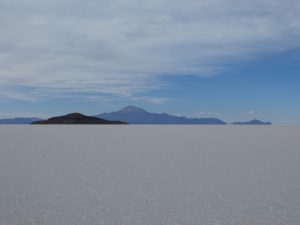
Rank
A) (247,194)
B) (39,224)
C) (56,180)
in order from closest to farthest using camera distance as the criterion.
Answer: (39,224)
(247,194)
(56,180)

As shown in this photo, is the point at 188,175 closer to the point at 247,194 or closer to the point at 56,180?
the point at 247,194

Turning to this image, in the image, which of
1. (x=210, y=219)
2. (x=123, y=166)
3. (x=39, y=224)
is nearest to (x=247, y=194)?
(x=210, y=219)

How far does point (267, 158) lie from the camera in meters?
13.6

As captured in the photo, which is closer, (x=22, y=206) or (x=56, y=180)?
(x=22, y=206)

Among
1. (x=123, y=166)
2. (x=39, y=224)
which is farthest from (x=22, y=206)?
(x=123, y=166)

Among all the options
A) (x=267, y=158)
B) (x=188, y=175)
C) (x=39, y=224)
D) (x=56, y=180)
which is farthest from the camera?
(x=267, y=158)

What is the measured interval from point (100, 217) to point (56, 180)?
339 centimetres

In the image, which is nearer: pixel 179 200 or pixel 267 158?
pixel 179 200

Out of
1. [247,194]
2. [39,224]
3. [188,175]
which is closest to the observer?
[39,224]

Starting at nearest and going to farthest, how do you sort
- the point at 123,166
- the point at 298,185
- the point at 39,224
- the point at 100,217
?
the point at 39,224
the point at 100,217
the point at 298,185
the point at 123,166

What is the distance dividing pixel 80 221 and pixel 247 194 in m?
3.33

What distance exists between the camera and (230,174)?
9.91 m

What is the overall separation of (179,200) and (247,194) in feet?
4.55

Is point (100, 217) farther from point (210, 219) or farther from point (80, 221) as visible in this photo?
point (210, 219)
